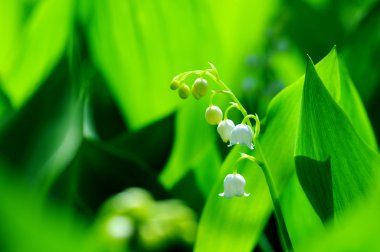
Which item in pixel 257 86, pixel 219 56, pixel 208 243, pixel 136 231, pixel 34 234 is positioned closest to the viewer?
pixel 34 234

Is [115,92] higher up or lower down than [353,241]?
lower down

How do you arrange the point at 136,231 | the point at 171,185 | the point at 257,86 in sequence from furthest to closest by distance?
the point at 257,86, the point at 171,185, the point at 136,231

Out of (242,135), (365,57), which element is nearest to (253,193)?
(242,135)

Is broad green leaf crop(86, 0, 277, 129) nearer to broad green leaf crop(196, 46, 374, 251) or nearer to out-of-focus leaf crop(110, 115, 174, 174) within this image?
out-of-focus leaf crop(110, 115, 174, 174)

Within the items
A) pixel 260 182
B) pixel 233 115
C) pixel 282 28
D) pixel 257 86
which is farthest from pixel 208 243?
pixel 282 28

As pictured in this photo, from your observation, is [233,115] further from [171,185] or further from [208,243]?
[208,243]

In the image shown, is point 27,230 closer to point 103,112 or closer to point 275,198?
point 275,198

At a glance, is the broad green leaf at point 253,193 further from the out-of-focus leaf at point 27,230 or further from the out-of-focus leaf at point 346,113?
the out-of-focus leaf at point 27,230

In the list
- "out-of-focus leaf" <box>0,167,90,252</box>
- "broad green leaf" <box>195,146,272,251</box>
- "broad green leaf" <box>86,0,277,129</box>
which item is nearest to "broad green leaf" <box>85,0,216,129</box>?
"broad green leaf" <box>86,0,277,129</box>
